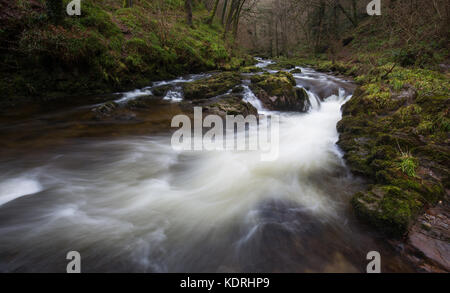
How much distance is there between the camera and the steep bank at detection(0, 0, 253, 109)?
18.7 feet

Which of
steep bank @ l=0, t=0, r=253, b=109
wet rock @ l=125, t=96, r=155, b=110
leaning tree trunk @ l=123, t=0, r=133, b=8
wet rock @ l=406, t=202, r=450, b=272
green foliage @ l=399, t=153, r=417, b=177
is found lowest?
wet rock @ l=406, t=202, r=450, b=272

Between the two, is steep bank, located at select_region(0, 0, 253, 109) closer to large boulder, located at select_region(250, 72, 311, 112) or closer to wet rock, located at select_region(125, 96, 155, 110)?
wet rock, located at select_region(125, 96, 155, 110)

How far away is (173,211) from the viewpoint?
3141 millimetres

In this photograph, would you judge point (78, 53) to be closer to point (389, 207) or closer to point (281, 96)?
point (281, 96)

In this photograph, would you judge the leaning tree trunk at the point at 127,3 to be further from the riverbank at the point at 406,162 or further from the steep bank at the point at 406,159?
the riverbank at the point at 406,162

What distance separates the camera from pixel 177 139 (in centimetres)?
534

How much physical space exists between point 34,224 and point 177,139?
3.22m

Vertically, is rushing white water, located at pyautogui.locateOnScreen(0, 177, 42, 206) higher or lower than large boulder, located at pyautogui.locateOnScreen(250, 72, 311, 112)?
lower

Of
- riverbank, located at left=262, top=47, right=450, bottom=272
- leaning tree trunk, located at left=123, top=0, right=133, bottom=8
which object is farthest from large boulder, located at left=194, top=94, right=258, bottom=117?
leaning tree trunk, located at left=123, top=0, right=133, bottom=8

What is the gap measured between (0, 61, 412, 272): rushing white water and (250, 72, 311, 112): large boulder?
367 centimetres

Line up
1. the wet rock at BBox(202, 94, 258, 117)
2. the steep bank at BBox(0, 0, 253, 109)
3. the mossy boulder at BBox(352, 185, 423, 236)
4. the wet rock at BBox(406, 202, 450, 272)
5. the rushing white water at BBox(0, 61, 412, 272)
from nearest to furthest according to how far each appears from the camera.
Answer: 1. the wet rock at BBox(406, 202, 450, 272)
2. the rushing white water at BBox(0, 61, 412, 272)
3. the mossy boulder at BBox(352, 185, 423, 236)
4. the steep bank at BBox(0, 0, 253, 109)
5. the wet rock at BBox(202, 94, 258, 117)

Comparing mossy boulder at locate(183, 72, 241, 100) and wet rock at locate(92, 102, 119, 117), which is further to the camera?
mossy boulder at locate(183, 72, 241, 100)

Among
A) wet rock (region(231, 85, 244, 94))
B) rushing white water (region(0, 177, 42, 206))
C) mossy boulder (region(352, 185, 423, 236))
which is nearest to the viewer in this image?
mossy boulder (region(352, 185, 423, 236))

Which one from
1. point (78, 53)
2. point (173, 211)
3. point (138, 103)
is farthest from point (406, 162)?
point (78, 53)
